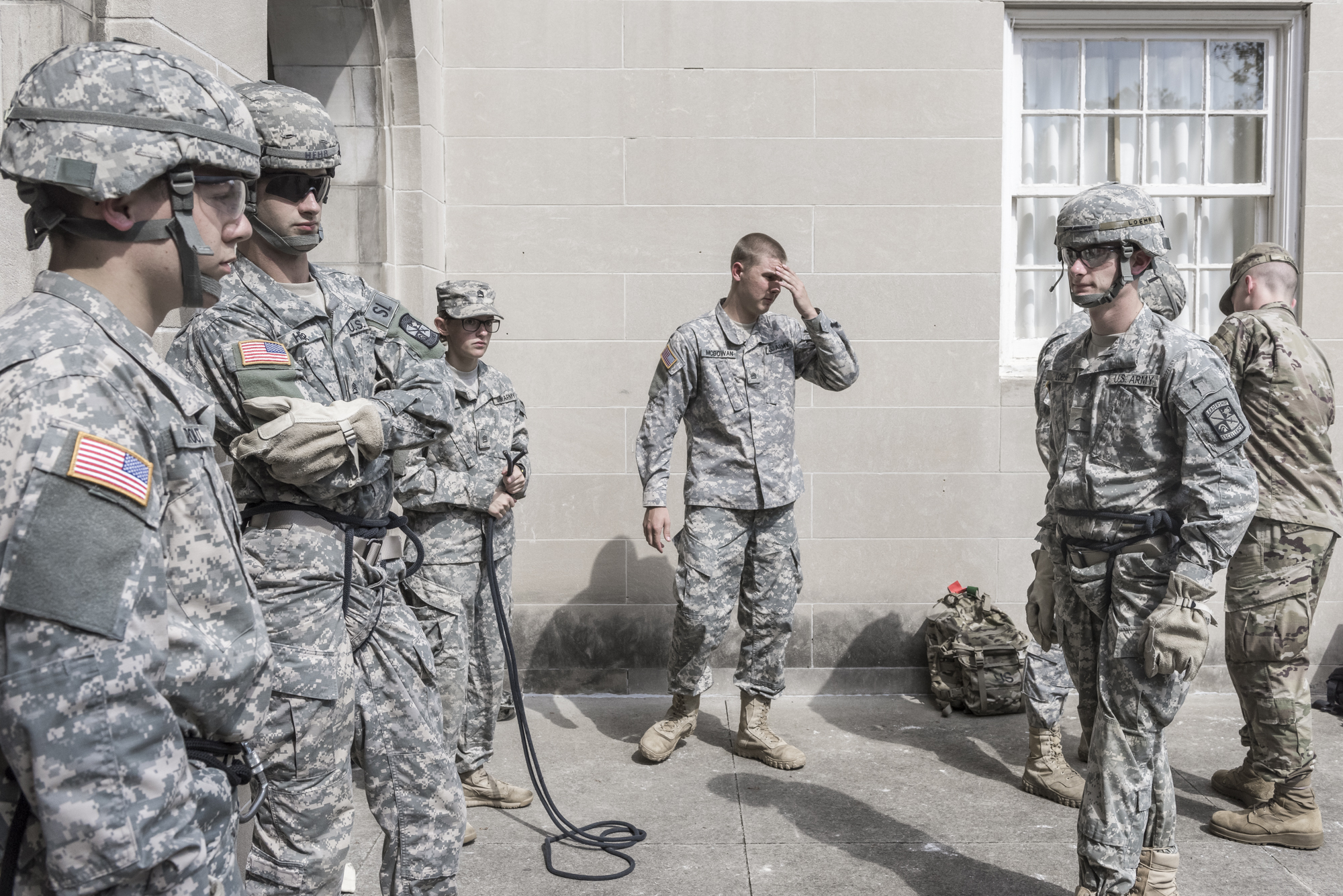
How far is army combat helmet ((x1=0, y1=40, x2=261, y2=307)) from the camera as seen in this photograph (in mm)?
1556

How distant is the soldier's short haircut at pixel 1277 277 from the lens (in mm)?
4508

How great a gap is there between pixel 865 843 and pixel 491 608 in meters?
1.72

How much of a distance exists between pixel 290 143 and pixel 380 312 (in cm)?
48

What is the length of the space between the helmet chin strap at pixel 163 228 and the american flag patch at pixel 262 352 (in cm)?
72

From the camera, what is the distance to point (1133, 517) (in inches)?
123

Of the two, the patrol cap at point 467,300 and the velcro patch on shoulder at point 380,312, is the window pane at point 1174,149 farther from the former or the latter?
the velcro patch on shoulder at point 380,312

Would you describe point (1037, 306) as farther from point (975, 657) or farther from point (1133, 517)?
point (1133, 517)

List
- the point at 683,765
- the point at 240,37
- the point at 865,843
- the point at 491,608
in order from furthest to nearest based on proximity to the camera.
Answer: the point at 683,765
the point at 491,608
the point at 865,843
the point at 240,37

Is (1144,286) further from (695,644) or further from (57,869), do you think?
(57,869)

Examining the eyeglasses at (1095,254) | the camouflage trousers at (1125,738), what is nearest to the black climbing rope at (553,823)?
the camouflage trousers at (1125,738)

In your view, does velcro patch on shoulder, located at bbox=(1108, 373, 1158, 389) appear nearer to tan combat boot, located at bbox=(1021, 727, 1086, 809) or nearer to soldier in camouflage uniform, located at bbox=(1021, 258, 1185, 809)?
→ soldier in camouflage uniform, located at bbox=(1021, 258, 1185, 809)

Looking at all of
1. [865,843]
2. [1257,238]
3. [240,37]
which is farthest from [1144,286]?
[1257,238]

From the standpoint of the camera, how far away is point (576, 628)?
5887 mm

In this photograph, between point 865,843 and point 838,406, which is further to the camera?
point 838,406
